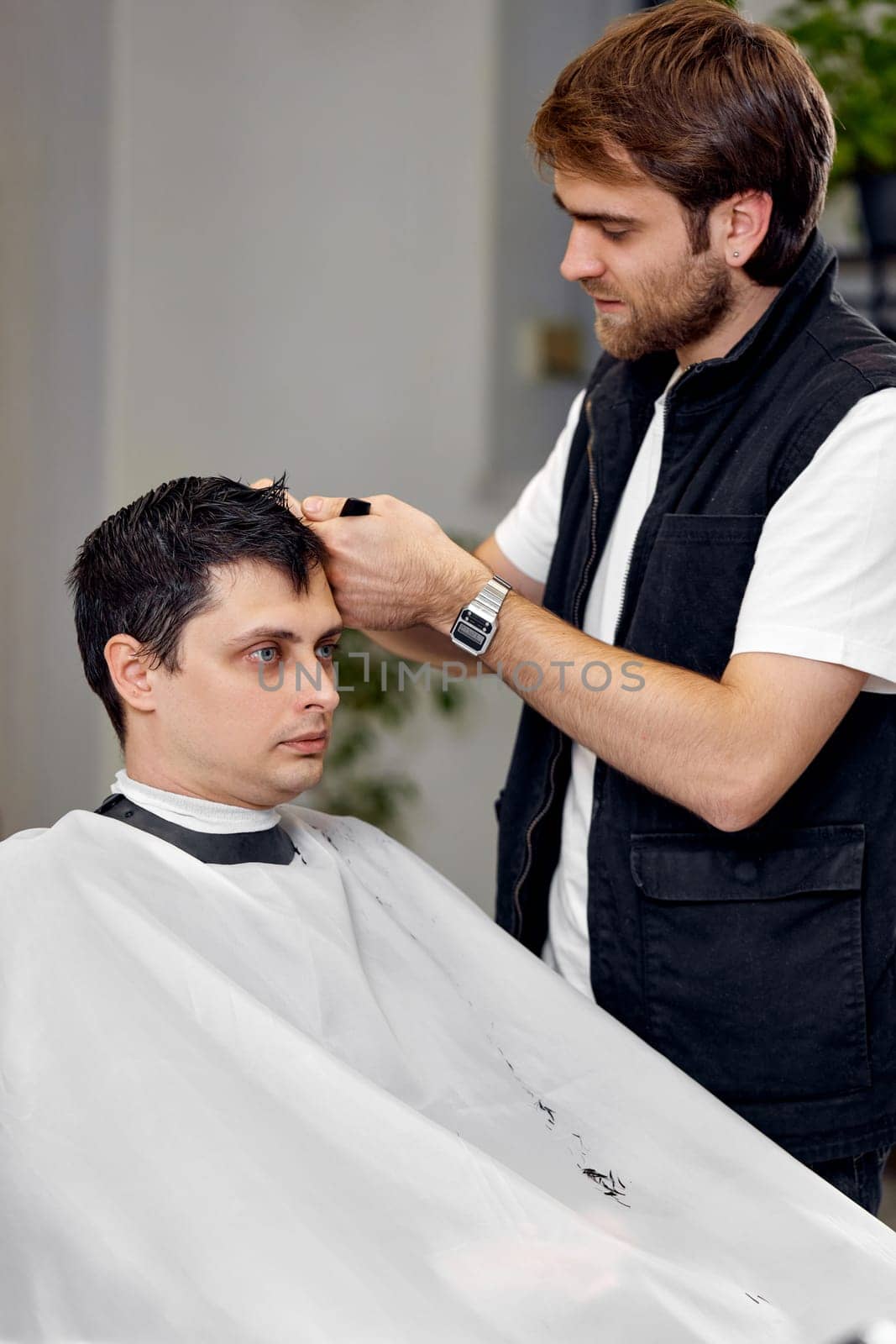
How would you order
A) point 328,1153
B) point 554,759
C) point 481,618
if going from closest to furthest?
1. point 328,1153
2. point 481,618
3. point 554,759

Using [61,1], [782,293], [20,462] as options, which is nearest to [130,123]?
[61,1]

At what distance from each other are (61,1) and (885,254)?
1.92 m

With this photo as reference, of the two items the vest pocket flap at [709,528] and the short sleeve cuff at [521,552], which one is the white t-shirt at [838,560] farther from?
the short sleeve cuff at [521,552]

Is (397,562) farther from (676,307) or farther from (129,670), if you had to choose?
(676,307)

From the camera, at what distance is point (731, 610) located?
1538mm

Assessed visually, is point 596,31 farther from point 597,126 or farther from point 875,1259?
point 875,1259

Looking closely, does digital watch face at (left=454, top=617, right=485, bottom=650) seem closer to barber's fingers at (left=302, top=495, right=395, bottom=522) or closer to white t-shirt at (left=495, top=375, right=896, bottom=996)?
barber's fingers at (left=302, top=495, right=395, bottom=522)

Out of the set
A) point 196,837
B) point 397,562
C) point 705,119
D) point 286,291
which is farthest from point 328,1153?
point 286,291

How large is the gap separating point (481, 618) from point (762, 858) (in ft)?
1.38

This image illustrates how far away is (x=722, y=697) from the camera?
1.39 m

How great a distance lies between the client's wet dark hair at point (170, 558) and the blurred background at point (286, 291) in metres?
1.13

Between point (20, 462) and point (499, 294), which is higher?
point (499, 294)

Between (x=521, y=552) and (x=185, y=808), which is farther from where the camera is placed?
(x=521, y=552)

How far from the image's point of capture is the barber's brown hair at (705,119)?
153 cm
